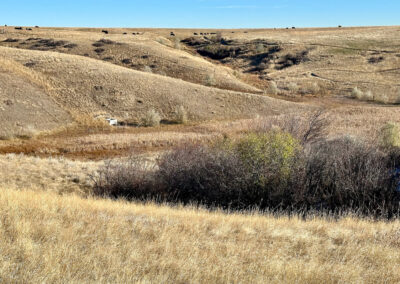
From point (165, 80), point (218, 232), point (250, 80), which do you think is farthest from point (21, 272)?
point (250, 80)

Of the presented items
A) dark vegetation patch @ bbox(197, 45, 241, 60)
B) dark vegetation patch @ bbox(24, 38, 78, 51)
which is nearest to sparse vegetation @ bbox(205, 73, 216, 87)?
dark vegetation patch @ bbox(197, 45, 241, 60)

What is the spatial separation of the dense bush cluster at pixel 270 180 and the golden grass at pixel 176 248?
17.7 feet

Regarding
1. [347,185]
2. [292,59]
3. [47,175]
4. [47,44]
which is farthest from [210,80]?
[347,185]

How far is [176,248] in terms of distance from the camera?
21.5 ft

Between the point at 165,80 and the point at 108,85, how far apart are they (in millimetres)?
7682

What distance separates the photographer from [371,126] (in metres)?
33.8

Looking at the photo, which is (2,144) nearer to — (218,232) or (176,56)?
(218,232)

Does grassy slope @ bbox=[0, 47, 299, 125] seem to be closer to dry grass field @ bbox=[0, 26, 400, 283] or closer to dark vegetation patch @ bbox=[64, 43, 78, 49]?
dry grass field @ bbox=[0, 26, 400, 283]

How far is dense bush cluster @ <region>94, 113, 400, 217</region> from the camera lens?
47.7ft

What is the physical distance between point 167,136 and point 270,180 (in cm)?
1734

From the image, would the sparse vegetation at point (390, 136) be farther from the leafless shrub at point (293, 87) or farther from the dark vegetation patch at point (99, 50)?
the dark vegetation patch at point (99, 50)

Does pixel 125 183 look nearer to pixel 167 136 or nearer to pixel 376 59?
pixel 167 136

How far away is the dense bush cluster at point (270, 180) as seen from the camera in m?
14.5

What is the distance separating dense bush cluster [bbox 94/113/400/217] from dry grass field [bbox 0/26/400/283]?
2839mm
